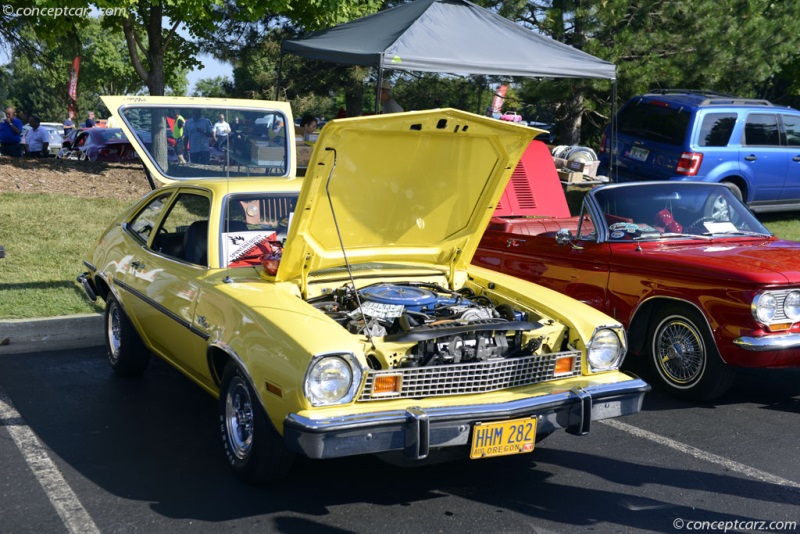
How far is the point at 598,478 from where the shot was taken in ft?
15.3

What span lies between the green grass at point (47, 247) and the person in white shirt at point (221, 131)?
53.7 inches

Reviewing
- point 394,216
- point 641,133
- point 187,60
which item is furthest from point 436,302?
point 187,60

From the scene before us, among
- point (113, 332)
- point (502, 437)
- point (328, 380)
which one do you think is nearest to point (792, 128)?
point (113, 332)

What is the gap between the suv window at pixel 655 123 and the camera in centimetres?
1212

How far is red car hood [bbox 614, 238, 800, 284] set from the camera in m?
5.62

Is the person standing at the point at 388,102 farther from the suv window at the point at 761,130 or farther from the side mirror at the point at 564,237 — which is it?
the side mirror at the point at 564,237

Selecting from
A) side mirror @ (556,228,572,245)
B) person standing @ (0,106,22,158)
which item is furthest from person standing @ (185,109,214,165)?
person standing @ (0,106,22,158)

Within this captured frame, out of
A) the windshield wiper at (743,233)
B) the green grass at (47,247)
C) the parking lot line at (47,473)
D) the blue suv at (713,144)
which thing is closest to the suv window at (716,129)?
the blue suv at (713,144)

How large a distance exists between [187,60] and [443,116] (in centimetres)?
1441

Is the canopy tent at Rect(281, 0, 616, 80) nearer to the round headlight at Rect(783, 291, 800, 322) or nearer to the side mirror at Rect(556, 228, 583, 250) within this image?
the side mirror at Rect(556, 228, 583, 250)

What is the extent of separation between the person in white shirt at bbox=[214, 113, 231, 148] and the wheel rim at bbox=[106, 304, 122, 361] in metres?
1.75

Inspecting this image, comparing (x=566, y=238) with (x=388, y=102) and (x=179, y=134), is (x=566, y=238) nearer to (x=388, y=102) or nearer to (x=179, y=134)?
(x=179, y=134)

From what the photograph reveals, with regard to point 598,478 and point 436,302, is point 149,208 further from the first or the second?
point 598,478

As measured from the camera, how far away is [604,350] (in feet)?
15.4
